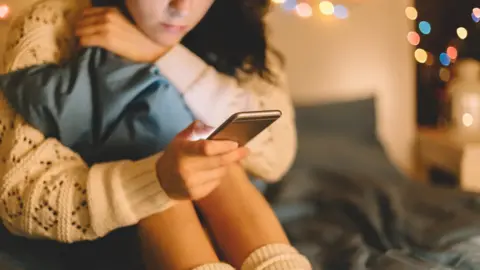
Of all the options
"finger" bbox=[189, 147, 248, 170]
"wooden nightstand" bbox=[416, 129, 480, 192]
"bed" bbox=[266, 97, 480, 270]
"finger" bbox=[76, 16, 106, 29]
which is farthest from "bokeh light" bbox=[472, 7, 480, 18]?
"finger" bbox=[189, 147, 248, 170]

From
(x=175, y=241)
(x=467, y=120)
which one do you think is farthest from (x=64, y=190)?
(x=467, y=120)

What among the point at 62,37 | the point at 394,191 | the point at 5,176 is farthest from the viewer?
the point at 394,191

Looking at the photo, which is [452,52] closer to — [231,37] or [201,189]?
[231,37]

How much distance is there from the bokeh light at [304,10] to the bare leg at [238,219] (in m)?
1.02

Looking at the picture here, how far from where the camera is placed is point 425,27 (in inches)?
83.4

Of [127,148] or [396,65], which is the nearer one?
[127,148]

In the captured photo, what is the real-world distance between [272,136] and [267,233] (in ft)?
1.23

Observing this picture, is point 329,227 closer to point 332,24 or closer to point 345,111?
point 345,111

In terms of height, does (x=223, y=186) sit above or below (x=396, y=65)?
above

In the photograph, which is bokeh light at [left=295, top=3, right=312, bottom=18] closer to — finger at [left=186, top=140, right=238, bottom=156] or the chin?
the chin

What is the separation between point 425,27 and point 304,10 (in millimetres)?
504

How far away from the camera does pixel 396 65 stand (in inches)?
79.4

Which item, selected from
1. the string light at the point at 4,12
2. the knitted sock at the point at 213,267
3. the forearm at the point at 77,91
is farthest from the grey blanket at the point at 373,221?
the string light at the point at 4,12

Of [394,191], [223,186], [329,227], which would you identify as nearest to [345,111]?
[394,191]
